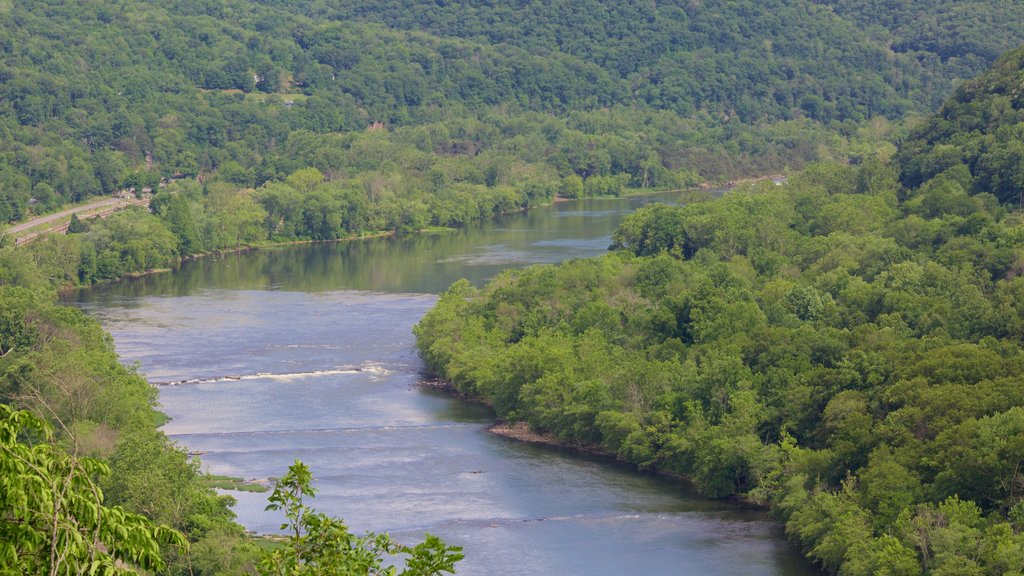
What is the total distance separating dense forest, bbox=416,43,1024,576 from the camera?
41.9 meters

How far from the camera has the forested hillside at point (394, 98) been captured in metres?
142

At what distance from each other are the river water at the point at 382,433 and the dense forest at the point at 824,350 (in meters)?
1.69

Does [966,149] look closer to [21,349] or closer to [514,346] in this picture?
[514,346]

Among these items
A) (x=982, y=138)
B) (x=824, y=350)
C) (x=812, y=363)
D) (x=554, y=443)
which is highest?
(x=982, y=138)

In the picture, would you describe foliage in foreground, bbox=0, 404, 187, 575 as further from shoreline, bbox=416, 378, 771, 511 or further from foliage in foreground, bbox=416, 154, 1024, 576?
shoreline, bbox=416, 378, 771, 511

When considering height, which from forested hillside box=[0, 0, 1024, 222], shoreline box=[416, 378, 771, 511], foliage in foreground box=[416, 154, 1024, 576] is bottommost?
shoreline box=[416, 378, 771, 511]

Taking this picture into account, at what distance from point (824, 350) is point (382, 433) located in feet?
51.7

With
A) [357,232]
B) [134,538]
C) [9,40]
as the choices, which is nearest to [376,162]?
[357,232]

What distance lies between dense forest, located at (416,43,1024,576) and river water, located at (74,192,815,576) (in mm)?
1693

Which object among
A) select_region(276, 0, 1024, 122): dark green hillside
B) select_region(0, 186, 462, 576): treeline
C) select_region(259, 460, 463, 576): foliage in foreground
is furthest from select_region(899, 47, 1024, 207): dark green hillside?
select_region(276, 0, 1024, 122): dark green hillside

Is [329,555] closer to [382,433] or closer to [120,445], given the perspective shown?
[120,445]

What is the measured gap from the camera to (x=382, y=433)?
58.2m

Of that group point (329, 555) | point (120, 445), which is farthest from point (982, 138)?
point (329, 555)

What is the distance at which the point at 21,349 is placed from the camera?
60875 mm
